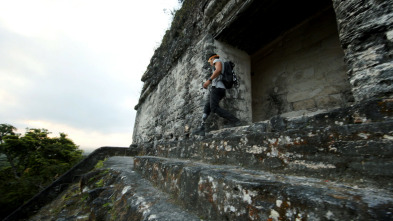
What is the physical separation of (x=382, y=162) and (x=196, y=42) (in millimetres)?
3594

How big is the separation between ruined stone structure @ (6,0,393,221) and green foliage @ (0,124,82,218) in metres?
1.66

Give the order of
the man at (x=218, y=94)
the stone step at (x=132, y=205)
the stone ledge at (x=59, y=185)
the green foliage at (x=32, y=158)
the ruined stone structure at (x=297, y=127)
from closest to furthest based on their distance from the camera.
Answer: the ruined stone structure at (x=297, y=127) < the stone step at (x=132, y=205) < the man at (x=218, y=94) < the stone ledge at (x=59, y=185) < the green foliage at (x=32, y=158)

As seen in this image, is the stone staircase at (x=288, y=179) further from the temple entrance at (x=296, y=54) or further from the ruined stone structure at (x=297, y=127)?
the temple entrance at (x=296, y=54)

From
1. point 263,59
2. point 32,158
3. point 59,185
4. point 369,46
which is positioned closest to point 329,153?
point 369,46

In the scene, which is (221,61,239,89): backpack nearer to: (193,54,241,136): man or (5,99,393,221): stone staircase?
(193,54,241,136): man

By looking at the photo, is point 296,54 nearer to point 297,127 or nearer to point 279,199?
point 297,127

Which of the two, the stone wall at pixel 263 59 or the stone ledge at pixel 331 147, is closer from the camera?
the stone ledge at pixel 331 147

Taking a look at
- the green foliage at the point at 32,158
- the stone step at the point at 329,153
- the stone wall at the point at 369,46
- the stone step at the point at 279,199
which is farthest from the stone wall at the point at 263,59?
the green foliage at the point at 32,158

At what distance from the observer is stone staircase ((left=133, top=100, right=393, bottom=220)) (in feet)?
1.89

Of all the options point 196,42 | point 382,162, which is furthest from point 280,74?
point 382,162

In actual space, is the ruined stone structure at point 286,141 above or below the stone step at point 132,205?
above

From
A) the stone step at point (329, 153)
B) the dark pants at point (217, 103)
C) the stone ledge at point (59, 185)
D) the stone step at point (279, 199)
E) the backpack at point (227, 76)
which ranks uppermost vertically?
the backpack at point (227, 76)

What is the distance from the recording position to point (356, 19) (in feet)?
4.45

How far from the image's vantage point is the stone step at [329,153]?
0.70 m
